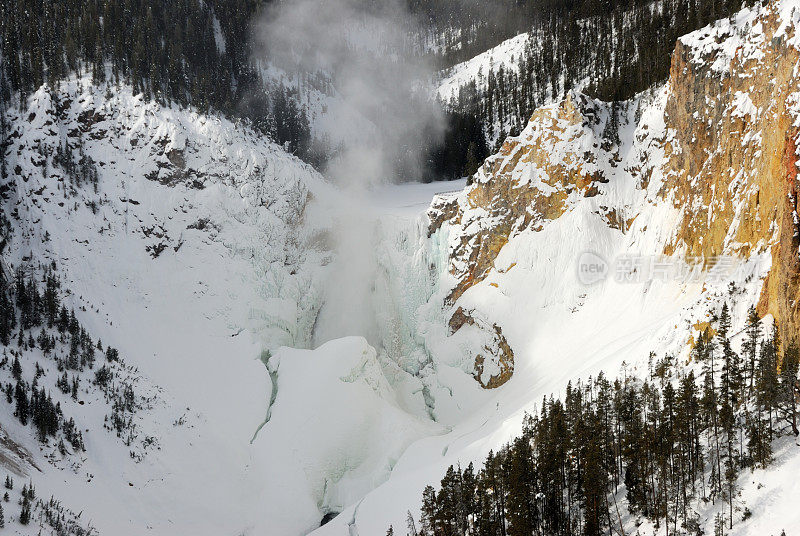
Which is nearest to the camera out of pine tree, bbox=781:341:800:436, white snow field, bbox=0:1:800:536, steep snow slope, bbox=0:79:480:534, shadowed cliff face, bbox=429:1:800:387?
pine tree, bbox=781:341:800:436

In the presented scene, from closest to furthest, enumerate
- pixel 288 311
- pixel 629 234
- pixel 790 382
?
pixel 790 382 → pixel 629 234 → pixel 288 311

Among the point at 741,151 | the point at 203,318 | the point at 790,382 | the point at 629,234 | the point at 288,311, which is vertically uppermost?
the point at 741,151

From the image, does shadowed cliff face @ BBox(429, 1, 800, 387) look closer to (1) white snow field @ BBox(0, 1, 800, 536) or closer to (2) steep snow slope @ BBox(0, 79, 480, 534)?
(1) white snow field @ BBox(0, 1, 800, 536)

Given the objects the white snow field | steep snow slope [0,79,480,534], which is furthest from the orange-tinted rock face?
steep snow slope [0,79,480,534]

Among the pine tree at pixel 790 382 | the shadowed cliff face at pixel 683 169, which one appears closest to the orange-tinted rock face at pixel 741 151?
the shadowed cliff face at pixel 683 169

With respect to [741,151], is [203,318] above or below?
below

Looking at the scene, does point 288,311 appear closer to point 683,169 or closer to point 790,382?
point 683,169

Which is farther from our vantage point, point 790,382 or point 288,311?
point 288,311

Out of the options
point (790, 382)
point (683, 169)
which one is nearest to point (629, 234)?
point (683, 169)

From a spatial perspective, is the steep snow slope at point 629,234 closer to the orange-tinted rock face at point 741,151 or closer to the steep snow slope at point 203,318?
the orange-tinted rock face at point 741,151
